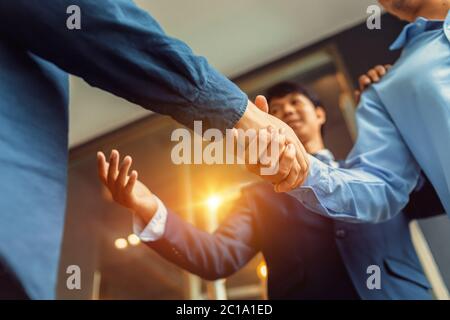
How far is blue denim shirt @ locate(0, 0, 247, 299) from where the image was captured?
340 millimetres

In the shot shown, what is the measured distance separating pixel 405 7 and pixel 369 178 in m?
0.36

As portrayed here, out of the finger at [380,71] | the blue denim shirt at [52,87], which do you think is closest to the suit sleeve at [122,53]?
the blue denim shirt at [52,87]

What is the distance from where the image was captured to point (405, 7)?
77cm

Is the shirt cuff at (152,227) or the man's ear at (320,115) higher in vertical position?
the man's ear at (320,115)

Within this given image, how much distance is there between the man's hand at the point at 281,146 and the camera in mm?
508

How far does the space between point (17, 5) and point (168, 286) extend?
6.47 ft

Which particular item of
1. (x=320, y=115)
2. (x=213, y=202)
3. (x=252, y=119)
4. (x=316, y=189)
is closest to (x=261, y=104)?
(x=252, y=119)

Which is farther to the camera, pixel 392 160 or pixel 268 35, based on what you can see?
pixel 268 35

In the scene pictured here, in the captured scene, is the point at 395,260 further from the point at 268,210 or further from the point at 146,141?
the point at 146,141

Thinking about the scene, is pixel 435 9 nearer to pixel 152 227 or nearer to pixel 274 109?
pixel 274 109

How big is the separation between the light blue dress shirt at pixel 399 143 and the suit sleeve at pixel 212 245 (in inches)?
12.5

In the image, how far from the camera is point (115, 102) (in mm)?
1946

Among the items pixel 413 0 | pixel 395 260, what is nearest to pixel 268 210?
pixel 395 260

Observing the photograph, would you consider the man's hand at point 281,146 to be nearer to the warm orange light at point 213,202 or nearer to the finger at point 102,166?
the finger at point 102,166
